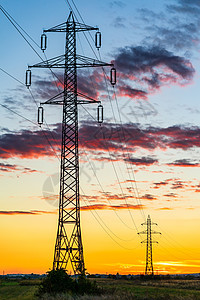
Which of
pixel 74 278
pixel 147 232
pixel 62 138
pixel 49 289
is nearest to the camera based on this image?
pixel 49 289

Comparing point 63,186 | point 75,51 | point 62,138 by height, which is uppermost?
point 75,51

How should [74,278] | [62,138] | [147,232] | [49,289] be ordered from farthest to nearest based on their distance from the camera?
[147,232] → [62,138] → [74,278] → [49,289]

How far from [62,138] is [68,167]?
10.6 ft

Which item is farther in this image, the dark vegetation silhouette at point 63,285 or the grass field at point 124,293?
the dark vegetation silhouette at point 63,285

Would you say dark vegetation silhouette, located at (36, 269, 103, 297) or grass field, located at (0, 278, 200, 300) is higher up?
dark vegetation silhouette, located at (36, 269, 103, 297)

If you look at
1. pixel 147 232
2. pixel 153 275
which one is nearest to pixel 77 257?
pixel 147 232

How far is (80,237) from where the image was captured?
4175 cm

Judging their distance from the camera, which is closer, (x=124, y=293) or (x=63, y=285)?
(x=63, y=285)

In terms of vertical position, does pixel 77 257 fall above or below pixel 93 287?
above

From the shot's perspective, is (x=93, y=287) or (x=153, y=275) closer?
(x=93, y=287)

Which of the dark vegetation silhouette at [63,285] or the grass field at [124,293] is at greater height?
the dark vegetation silhouette at [63,285]

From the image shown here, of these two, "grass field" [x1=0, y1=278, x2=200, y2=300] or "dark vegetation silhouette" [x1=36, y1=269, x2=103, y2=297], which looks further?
"dark vegetation silhouette" [x1=36, y1=269, x2=103, y2=297]

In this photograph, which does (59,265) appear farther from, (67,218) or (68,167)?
(68,167)

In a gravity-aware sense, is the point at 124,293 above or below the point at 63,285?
below
